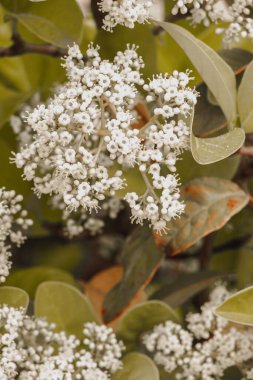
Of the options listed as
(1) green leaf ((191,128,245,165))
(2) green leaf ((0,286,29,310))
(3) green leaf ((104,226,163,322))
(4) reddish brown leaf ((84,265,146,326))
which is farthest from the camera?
(4) reddish brown leaf ((84,265,146,326))

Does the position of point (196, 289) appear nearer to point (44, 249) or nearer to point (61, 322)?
point (61, 322)

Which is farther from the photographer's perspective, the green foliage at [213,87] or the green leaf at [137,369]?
the green leaf at [137,369]

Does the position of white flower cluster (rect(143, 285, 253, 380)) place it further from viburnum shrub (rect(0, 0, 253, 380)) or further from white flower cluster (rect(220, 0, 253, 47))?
white flower cluster (rect(220, 0, 253, 47))

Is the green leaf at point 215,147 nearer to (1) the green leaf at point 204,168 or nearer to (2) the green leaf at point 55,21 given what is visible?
(1) the green leaf at point 204,168

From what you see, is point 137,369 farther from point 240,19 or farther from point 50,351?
point 240,19

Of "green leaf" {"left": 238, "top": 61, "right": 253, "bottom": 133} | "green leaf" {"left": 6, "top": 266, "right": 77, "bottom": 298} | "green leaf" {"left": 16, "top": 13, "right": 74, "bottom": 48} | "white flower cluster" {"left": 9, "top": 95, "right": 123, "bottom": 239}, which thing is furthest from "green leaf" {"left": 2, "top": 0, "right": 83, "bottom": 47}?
"green leaf" {"left": 6, "top": 266, "right": 77, "bottom": 298}

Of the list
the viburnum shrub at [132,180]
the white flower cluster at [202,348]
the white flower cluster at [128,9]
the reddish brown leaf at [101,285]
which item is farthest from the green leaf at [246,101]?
the reddish brown leaf at [101,285]
